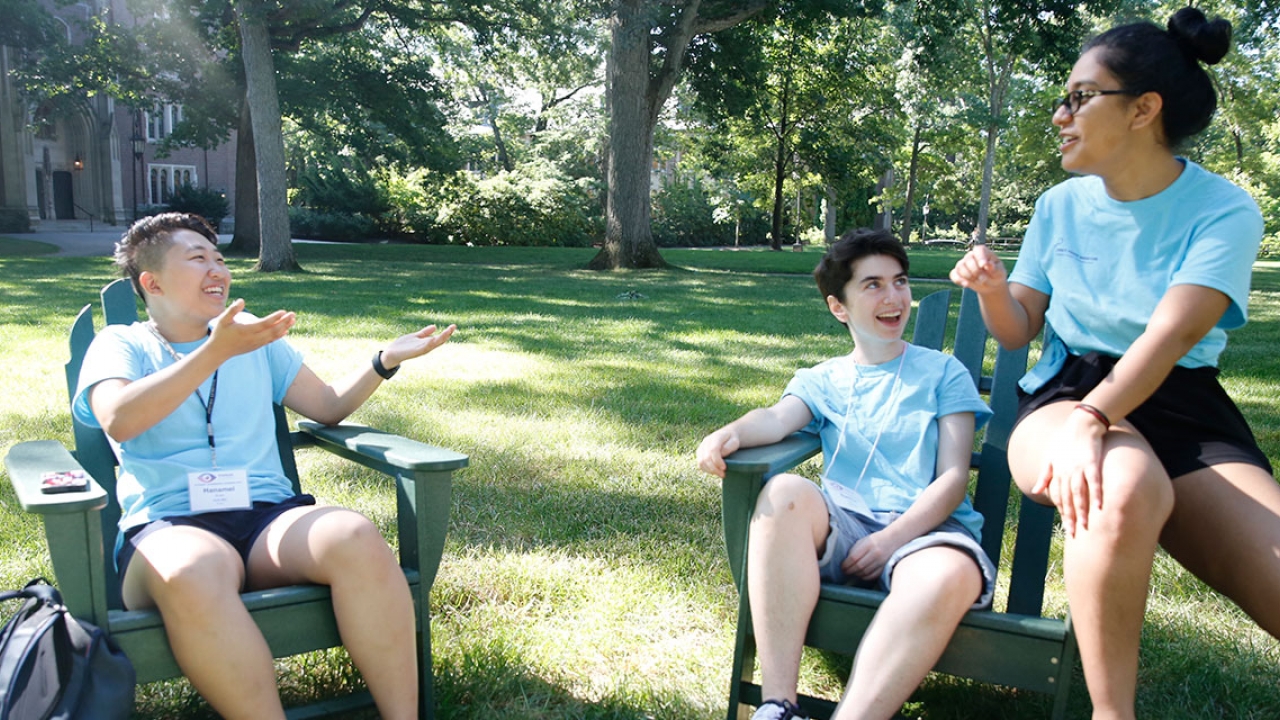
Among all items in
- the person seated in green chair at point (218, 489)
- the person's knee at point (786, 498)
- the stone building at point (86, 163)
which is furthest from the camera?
the stone building at point (86, 163)

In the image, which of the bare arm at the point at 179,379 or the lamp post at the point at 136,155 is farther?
the lamp post at the point at 136,155

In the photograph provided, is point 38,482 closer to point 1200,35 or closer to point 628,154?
point 1200,35

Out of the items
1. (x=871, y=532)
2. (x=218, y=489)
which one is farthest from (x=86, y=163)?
(x=871, y=532)

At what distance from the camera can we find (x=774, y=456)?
7.64 feet

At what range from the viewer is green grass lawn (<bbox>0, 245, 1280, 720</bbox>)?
256 centimetres

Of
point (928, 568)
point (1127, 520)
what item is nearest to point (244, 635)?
point (928, 568)

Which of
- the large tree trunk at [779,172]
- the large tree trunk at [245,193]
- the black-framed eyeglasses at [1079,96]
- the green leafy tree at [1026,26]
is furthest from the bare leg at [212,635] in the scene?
the large tree trunk at [779,172]

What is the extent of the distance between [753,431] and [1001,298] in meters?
0.71

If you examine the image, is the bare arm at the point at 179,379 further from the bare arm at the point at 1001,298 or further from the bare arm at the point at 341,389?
the bare arm at the point at 1001,298

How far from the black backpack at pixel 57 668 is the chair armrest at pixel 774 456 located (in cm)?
131

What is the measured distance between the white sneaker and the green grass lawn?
387 millimetres

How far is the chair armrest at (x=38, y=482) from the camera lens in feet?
6.06

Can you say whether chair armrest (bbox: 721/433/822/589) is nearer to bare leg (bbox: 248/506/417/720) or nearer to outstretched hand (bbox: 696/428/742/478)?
outstretched hand (bbox: 696/428/742/478)

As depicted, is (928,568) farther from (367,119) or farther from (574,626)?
(367,119)
